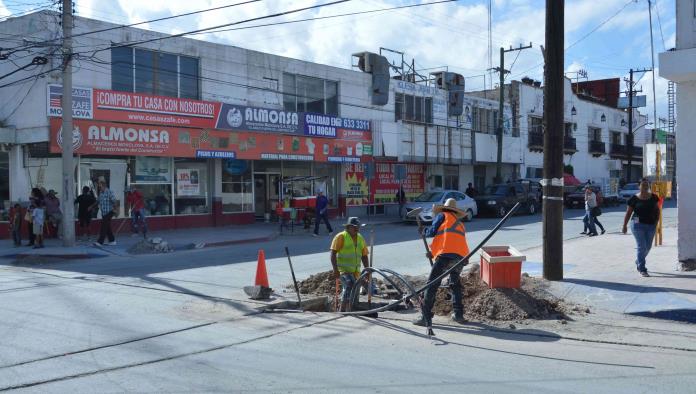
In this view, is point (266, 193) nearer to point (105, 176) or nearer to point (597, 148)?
point (105, 176)

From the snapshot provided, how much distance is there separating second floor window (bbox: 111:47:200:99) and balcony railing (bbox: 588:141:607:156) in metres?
Answer: 39.2

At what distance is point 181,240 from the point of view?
19172 millimetres

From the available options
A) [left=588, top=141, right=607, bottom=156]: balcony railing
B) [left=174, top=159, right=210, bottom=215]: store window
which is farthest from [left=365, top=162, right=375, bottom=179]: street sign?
[left=588, top=141, right=607, bottom=156]: balcony railing

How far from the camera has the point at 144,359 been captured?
6.30 m

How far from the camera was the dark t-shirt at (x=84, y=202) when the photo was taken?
1844cm

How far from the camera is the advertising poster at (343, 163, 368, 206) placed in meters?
29.5

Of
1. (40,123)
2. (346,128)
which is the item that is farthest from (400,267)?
(346,128)

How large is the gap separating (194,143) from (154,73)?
2694 millimetres

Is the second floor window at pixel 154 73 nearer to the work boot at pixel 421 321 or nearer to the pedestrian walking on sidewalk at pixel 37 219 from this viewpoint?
the pedestrian walking on sidewalk at pixel 37 219

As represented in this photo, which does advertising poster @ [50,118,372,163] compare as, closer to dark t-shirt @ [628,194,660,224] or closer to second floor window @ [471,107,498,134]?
second floor window @ [471,107,498,134]

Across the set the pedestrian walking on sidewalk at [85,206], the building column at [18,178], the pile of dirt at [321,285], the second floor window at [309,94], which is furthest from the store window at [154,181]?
the pile of dirt at [321,285]

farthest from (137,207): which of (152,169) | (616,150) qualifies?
(616,150)

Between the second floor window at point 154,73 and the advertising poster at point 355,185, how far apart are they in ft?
30.2

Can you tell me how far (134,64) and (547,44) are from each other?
1467cm
